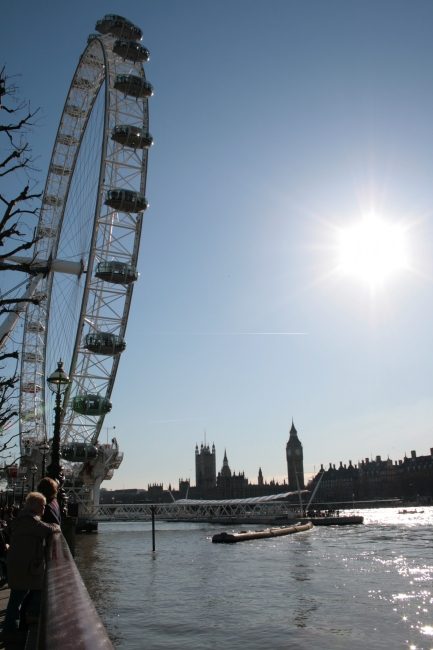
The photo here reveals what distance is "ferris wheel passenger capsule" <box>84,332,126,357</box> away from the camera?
42.5 m

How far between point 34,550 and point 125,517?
7073cm

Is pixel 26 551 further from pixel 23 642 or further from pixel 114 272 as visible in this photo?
pixel 114 272

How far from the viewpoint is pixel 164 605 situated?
17.3m

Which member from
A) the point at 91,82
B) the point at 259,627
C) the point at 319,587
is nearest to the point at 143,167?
the point at 91,82

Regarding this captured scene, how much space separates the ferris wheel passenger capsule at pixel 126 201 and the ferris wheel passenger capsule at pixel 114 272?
3.91 m

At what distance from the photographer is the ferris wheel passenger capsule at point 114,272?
41.7 meters

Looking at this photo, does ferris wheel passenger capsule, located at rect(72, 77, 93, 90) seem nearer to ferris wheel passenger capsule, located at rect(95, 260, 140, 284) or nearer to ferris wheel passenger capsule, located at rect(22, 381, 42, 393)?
ferris wheel passenger capsule, located at rect(95, 260, 140, 284)

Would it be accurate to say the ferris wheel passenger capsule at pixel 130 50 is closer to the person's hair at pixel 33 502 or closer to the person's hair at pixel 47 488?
the person's hair at pixel 47 488

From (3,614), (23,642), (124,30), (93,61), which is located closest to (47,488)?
(23,642)

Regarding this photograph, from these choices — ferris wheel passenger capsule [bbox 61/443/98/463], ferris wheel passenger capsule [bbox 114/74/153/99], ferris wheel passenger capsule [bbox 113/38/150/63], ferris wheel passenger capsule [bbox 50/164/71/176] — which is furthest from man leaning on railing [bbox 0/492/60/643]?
ferris wheel passenger capsule [bbox 61/443/98/463]

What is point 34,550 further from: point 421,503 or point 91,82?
point 421,503

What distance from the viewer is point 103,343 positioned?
42.5 meters

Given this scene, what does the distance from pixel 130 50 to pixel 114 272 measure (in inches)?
624

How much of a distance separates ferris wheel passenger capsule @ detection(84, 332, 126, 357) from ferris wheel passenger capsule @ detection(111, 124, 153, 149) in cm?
1363
